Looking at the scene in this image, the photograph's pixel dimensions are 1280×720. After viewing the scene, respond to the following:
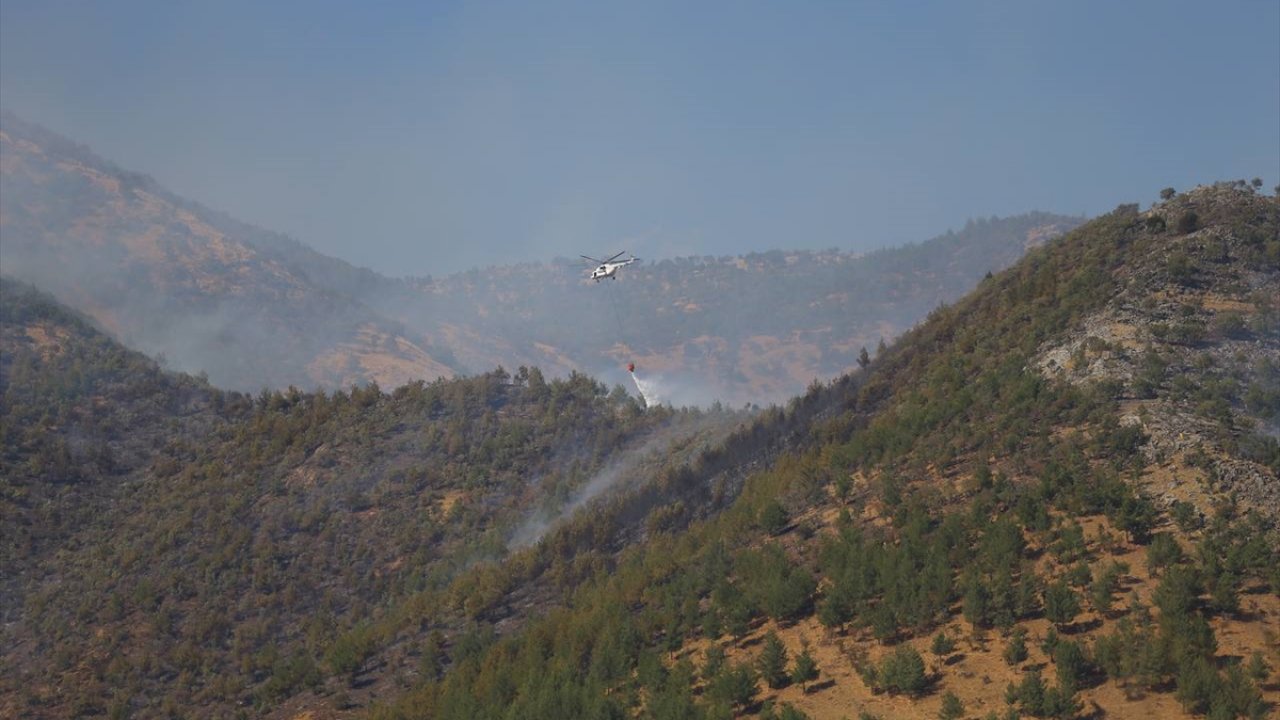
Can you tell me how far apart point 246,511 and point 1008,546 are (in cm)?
5121

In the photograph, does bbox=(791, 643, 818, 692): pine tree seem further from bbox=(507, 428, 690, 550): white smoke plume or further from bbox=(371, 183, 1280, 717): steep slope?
bbox=(507, 428, 690, 550): white smoke plume

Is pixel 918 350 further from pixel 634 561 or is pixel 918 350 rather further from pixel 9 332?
pixel 9 332

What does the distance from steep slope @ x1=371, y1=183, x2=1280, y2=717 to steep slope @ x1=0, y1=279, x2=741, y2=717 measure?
13.2 meters

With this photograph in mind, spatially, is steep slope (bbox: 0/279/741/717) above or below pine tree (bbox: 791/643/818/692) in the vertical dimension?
above

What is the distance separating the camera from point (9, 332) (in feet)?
A: 375

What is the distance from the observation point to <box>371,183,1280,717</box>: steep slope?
40281 mm

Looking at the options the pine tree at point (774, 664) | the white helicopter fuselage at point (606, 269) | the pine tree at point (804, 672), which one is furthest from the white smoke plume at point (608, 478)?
the pine tree at point (804, 672)

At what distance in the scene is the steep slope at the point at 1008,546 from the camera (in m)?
40.3

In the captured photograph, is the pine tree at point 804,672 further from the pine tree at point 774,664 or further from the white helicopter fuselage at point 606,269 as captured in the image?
the white helicopter fuselage at point 606,269

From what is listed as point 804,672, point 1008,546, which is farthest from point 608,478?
point 804,672

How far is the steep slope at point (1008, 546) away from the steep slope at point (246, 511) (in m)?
13.2

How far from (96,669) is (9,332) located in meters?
57.6

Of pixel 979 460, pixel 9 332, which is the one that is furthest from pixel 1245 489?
pixel 9 332

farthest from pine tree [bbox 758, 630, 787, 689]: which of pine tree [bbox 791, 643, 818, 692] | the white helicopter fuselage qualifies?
the white helicopter fuselage
